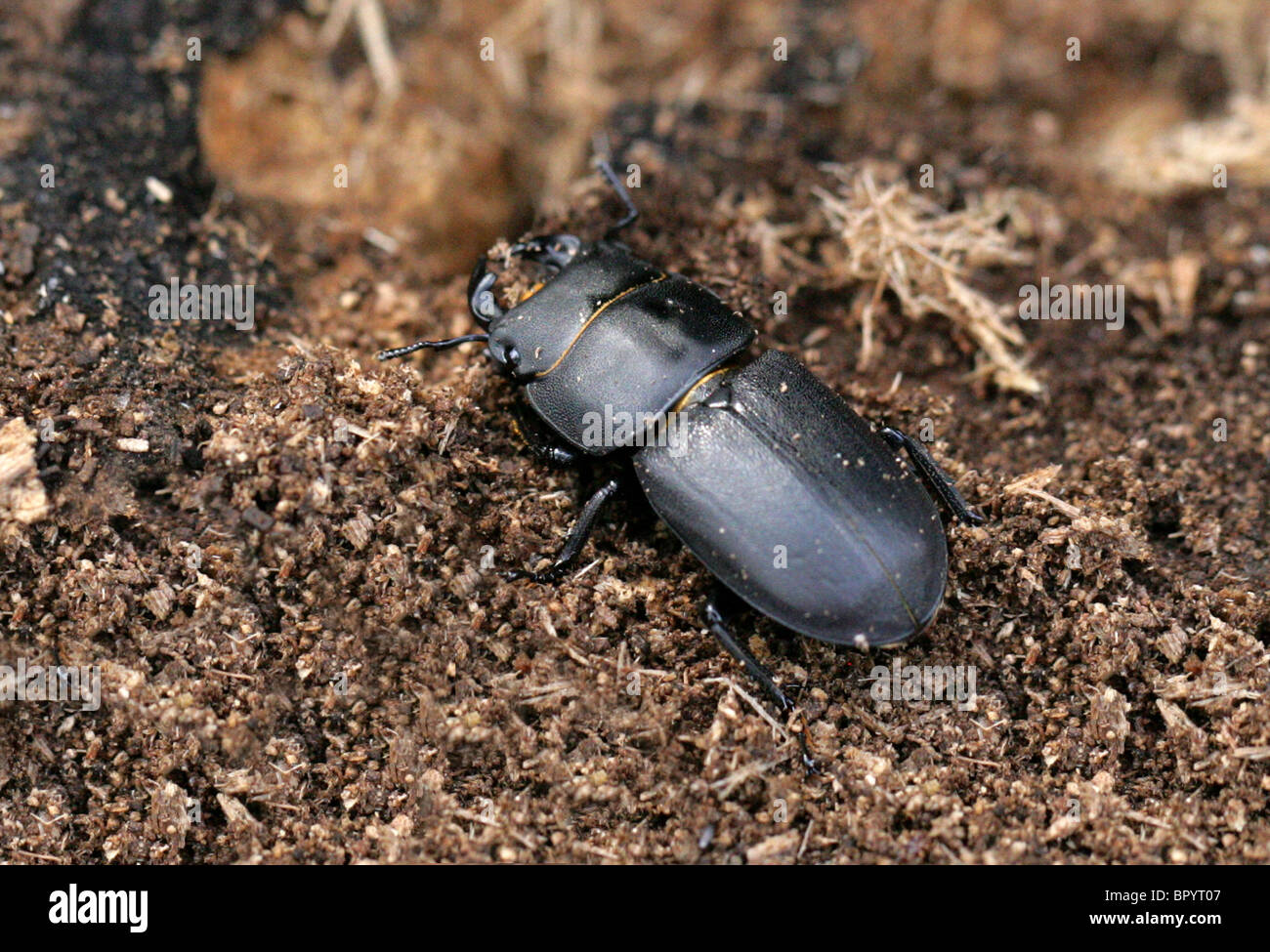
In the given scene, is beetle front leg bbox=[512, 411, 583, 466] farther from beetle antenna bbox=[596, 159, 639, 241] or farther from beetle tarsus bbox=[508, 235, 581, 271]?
beetle antenna bbox=[596, 159, 639, 241]

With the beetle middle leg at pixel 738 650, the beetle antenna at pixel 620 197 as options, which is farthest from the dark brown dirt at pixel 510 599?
the beetle antenna at pixel 620 197

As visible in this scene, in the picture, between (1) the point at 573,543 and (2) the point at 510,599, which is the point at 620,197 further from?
(2) the point at 510,599

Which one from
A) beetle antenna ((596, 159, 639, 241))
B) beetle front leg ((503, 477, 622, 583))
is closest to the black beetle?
beetle front leg ((503, 477, 622, 583))

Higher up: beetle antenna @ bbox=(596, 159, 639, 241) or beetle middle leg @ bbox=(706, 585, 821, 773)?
beetle antenna @ bbox=(596, 159, 639, 241)

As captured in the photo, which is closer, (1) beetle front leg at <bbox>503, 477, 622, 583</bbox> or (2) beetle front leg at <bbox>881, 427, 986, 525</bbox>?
(1) beetle front leg at <bbox>503, 477, 622, 583</bbox>

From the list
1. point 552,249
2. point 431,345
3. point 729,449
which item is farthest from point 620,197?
point 729,449
